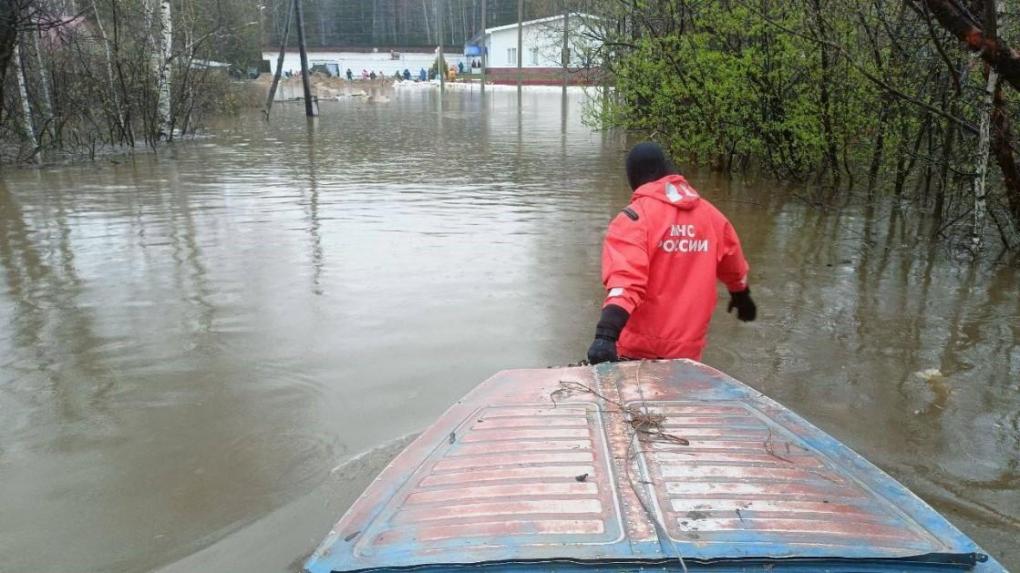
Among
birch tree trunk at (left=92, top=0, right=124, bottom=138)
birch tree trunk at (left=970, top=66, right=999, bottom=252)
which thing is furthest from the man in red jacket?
birch tree trunk at (left=92, top=0, right=124, bottom=138)

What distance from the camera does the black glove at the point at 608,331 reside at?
3398 mm

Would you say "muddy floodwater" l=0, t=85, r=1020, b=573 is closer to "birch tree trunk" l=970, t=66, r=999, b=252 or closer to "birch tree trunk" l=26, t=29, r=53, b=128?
"birch tree trunk" l=970, t=66, r=999, b=252

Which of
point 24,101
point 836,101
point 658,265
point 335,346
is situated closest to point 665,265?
point 658,265

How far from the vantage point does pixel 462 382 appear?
18.6ft

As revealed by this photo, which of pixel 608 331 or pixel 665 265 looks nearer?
pixel 608 331

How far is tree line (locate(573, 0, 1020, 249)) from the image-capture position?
28.2ft

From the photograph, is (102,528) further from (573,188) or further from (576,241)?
(573,188)

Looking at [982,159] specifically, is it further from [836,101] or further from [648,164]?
[648,164]

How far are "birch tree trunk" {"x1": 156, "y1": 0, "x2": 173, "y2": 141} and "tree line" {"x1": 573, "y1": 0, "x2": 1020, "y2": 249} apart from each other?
11141 mm

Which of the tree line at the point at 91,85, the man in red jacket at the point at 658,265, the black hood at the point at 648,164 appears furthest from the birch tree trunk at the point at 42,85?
the man in red jacket at the point at 658,265

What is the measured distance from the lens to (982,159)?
26.0ft

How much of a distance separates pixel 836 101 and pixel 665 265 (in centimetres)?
933

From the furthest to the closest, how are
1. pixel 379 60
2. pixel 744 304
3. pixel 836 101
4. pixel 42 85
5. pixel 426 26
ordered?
1. pixel 426 26
2. pixel 379 60
3. pixel 42 85
4. pixel 836 101
5. pixel 744 304

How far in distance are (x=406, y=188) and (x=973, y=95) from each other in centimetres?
848
